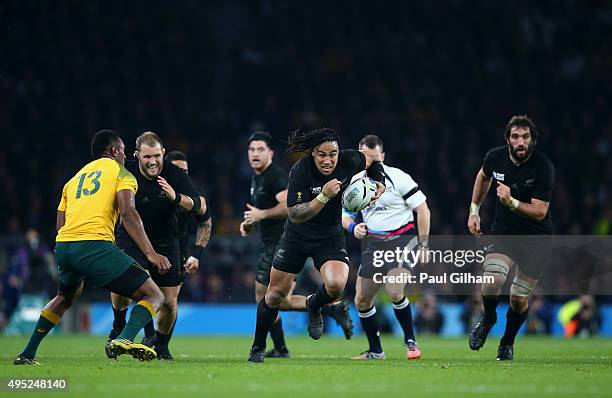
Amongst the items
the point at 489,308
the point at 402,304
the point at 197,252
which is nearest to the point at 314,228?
the point at 197,252

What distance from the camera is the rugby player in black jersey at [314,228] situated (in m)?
10.1

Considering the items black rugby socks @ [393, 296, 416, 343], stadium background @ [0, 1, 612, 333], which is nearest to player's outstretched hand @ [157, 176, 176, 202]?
black rugby socks @ [393, 296, 416, 343]

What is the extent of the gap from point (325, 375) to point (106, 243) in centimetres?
253

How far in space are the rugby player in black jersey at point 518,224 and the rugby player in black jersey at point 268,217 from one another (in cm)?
192

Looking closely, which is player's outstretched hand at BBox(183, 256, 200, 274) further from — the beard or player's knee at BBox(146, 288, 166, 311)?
the beard

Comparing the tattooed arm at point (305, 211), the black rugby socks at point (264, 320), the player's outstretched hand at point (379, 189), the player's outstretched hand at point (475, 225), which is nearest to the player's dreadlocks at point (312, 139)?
the tattooed arm at point (305, 211)

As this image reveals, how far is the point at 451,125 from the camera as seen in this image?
26.0m

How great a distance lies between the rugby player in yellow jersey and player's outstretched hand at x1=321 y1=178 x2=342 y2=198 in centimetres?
174

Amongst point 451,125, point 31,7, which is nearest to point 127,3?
point 31,7

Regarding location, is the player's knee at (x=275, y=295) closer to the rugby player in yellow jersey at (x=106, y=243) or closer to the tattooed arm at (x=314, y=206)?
the tattooed arm at (x=314, y=206)

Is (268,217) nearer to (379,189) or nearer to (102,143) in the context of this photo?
(379,189)

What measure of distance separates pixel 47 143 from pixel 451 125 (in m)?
10.4

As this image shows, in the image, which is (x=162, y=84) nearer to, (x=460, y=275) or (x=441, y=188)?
(x=441, y=188)

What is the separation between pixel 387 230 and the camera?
40.0 feet
